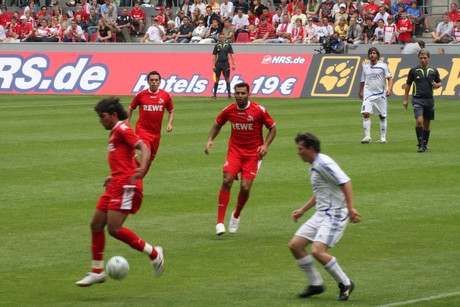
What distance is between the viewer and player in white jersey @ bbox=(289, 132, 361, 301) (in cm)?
941

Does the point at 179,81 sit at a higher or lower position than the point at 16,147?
lower

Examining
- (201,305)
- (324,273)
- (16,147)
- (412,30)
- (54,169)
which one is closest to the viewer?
(201,305)

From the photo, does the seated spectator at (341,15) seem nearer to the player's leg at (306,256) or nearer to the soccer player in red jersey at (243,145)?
the soccer player in red jersey at (243,145)

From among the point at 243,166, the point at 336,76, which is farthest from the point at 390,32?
the point at 243,166

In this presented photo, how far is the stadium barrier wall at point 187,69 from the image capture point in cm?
3606

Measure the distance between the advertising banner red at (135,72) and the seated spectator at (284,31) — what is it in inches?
76.6

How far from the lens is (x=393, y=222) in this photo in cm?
1406

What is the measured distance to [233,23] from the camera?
42906 millimetres

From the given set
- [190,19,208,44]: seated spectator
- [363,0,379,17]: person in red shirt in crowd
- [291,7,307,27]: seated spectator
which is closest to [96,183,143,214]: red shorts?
[291,7,307,27]: seated spectator

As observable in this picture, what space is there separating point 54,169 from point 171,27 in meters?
24.8

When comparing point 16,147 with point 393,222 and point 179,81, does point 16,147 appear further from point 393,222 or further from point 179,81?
point 179,81

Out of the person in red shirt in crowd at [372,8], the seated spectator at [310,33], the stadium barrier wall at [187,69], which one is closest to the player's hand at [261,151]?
the stadium barrier wall at [187,69]

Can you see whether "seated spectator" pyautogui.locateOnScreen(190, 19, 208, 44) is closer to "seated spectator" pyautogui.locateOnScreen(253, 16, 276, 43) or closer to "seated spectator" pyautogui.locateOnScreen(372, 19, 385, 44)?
"seated spectator" pyautogui.locateOnScreen(253, 16, 276, 43)

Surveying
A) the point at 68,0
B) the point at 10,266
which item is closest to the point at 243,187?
the point at 10,266
